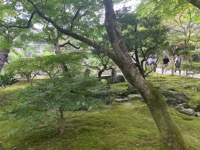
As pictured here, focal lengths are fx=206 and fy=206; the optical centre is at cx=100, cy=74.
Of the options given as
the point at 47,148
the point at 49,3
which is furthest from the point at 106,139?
the point at 49,3

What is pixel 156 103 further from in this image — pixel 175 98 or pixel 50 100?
pixel 175 98

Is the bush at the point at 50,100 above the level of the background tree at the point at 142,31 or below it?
below

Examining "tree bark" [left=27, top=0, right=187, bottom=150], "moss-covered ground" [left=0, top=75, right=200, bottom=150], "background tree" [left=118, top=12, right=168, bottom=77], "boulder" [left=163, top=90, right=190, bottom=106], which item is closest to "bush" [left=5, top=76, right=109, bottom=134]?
"moss-covered ground" [left=0, top=75, right=200, bottom=150]

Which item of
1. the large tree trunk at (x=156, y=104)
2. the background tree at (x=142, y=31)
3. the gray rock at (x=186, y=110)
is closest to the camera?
the large tree trunk at (x=156, y=104)

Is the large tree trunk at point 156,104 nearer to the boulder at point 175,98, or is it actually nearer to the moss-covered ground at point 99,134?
the moss-covered ground at point 99,134

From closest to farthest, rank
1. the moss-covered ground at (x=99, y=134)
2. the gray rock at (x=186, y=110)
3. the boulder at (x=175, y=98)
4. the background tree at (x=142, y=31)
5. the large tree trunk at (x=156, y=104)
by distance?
the large tree trunk at (x=156, y=104)
the moss-covered ground at (x=99, y=134)
the gray rock at (x=186, y=110)
the background tree at (x=142, y=31)
the boulder at (x=175, y=98)

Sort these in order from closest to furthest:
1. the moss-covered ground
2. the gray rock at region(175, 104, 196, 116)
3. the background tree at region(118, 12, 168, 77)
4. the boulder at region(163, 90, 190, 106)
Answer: the moss-covered ground → the gray rock at region(175, 104, 196, 116) → the background tree at region(118, 12, 168, 77) → the boulder at region(163, 90, 190, 106)

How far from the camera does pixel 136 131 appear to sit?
382cm

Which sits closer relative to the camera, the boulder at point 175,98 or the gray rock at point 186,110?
the gray rock at point 186,110

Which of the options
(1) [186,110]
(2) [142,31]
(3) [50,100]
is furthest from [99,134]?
(2) [142,31]

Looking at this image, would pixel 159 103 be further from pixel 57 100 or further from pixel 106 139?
pixel 57 100

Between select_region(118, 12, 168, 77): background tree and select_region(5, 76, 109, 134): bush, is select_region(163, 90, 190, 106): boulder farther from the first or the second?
select_region(5, 76, 109, 134): bush

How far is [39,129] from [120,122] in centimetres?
165

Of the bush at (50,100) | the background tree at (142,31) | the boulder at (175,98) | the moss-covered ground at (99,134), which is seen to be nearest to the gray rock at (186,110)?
the boulder at (175,98)
